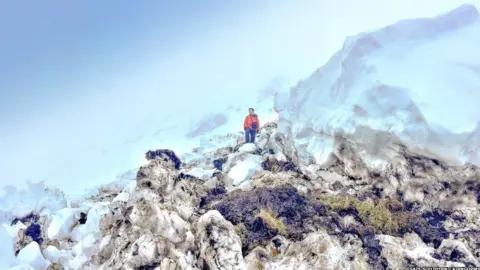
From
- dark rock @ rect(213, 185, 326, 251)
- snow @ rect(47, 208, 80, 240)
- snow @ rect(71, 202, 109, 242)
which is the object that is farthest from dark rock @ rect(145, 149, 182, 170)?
dark rock @ rect(213, 185, 326, 251)

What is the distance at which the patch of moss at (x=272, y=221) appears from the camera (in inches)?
449

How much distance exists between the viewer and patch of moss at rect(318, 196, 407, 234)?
12.1 m

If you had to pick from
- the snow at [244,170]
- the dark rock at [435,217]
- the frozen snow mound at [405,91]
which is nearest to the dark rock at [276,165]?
the snow at [244,170]

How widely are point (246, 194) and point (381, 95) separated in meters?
4.94

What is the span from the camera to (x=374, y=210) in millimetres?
12516

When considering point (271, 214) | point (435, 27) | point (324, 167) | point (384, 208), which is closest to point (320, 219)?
point (271, 214)

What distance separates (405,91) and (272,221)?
224 inches

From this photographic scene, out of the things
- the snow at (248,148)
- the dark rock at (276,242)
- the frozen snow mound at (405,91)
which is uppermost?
the frozen snow mound at (405,91)

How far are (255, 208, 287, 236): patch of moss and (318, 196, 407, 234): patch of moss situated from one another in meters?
1.62

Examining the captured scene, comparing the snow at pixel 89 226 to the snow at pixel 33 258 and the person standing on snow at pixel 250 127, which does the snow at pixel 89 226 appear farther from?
the person standing on snow at pixel 250 127

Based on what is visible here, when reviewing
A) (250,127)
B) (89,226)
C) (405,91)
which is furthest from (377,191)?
(89,226)

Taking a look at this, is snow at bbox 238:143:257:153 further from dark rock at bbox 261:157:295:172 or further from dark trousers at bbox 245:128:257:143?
dark rock at bbox 261:157:295:172

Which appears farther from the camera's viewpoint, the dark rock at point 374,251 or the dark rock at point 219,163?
the dark rock at point 219,163

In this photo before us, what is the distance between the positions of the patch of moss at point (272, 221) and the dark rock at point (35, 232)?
774 centimetres
